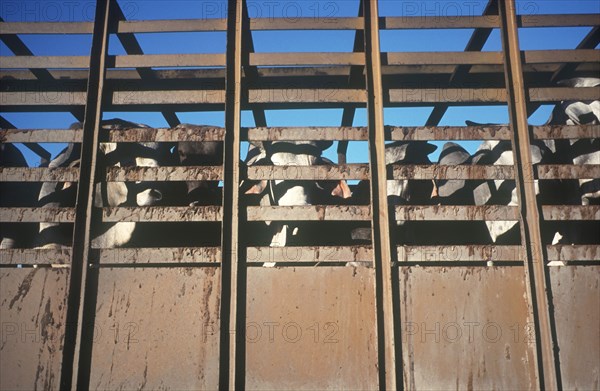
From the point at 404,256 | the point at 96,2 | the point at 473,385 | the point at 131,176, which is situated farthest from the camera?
the point at 96,2

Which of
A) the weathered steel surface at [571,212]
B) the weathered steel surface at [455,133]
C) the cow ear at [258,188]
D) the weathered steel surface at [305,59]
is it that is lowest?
the weathered steel surface at [571,212]

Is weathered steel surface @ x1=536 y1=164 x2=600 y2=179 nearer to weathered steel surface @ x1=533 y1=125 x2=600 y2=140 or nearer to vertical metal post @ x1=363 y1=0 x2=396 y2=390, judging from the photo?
weathered steel surface @ x1=533 y1=125 x2=600 y2=140

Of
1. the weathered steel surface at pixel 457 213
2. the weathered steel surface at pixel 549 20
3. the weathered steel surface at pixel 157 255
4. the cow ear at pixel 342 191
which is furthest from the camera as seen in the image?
the cow ear at pixel 342 191

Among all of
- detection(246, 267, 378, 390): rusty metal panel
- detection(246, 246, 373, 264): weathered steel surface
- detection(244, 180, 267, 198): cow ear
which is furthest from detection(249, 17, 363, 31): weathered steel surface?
detection(246, 267, 378, 390): rusty metal panel

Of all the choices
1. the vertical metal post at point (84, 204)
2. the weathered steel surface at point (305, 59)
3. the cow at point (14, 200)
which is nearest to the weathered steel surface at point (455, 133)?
the weathered steel surface at point (305, 59)

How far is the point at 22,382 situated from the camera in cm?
275

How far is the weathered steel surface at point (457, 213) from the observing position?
3025 mm

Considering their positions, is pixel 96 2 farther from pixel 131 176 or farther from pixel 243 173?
pixel 243 173

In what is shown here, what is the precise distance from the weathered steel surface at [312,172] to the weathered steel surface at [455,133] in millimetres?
340

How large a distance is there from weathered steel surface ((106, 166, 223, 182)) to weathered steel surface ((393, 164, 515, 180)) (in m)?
1.21

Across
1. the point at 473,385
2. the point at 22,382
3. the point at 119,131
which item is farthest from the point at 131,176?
the point at 473,385

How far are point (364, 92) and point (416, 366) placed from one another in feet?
5.96

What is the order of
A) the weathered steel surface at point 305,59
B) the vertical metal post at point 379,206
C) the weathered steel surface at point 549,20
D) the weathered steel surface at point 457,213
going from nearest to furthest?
the vertical metal post at point 379,206
the weathered steel surface at point 457,213
the weathered steel surface at point 305,59
the weathered steel surface at point 549,20

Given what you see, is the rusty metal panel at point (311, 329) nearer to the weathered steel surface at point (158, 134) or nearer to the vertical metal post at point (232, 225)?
the vertical metal post at point (232, 225)
